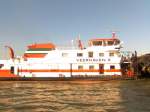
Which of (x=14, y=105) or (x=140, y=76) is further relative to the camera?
(x=140, y=76)

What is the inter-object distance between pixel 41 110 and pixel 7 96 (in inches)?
276

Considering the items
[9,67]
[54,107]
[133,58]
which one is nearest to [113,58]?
[133,58]

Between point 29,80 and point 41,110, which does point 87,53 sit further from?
point 41,110

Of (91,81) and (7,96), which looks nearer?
(7,96)

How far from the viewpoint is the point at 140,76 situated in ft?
136

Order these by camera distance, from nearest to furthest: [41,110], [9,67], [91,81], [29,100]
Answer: [41,110]
[29,100]
[91,81]
[9,67]

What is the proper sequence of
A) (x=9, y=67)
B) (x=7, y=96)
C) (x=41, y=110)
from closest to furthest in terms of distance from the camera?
(x=41, y=110)
(x=7, y=96)
(x=9, y=67)

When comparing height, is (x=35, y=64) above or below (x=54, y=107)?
above

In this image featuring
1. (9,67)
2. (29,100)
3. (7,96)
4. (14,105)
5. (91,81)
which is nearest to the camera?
(14,105)

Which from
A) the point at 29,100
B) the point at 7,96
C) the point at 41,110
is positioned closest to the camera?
the point at 41,110

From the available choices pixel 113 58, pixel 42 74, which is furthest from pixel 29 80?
pixel 113 58

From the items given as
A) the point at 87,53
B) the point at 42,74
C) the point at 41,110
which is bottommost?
the point at 41,110

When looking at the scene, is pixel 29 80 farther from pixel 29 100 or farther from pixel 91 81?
pixel 29 100

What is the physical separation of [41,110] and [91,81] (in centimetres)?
1915
